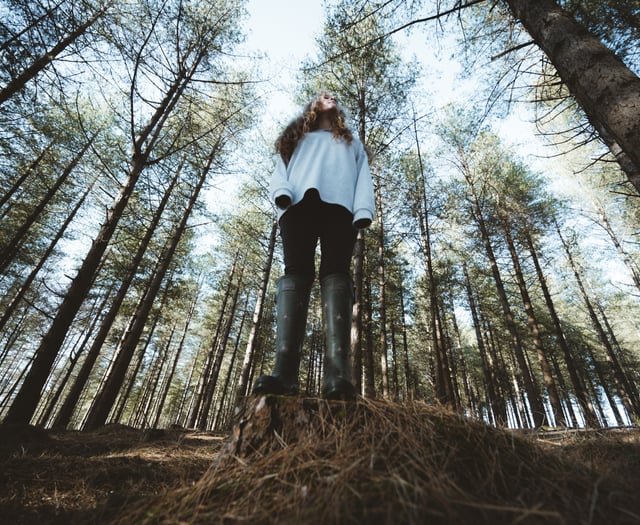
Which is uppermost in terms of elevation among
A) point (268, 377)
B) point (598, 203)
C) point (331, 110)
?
point (598, 203)

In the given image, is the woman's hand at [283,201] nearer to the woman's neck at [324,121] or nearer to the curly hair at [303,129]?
the curly hair at [303,129]

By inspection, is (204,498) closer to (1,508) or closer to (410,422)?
(410,422)

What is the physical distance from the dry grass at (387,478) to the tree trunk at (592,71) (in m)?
2.10

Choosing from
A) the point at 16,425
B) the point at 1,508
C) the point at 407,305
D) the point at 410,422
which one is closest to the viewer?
the point at 410,422

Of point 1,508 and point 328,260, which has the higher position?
point 328,260

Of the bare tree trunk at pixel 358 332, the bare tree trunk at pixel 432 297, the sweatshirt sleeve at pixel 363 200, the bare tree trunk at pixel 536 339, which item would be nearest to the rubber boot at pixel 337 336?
the sweatshirt sleeve at pixel 363 200

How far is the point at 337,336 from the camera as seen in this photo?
5.43 feet

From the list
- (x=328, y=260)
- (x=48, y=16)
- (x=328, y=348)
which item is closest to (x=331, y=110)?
(x=328, y=260)

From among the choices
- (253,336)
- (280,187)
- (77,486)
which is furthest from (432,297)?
(77,486)

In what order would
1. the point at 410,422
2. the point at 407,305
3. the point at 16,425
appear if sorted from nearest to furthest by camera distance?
the point at 410,422 < the point at 16,425 < the point at 407,305

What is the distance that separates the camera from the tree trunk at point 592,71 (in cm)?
195

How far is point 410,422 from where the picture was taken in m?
1.05

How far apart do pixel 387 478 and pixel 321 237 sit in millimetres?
1523

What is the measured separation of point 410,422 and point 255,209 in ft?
38.6
